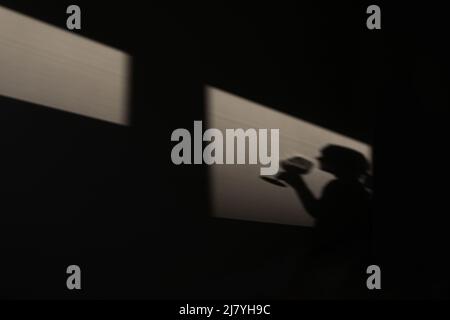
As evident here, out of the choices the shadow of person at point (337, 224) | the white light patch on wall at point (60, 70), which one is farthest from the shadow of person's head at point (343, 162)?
the white light patch on wall at point (60, 70)

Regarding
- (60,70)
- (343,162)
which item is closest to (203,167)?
(343,162)

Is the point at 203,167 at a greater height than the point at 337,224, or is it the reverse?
the point at 203,167

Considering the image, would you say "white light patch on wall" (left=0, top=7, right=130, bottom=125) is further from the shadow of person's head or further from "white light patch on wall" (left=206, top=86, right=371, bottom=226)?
the shadow of person's head

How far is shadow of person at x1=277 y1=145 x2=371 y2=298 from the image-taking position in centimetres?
241

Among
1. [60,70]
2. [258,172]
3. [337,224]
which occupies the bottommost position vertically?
[337,224]

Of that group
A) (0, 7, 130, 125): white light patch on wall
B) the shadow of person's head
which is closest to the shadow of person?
the shadow of person's head

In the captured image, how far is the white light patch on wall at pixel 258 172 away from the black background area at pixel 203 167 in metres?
0.04

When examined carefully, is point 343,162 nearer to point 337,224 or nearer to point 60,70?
point 337,224

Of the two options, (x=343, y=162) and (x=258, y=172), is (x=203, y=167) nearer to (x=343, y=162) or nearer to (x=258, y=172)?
(x=258, y=172)

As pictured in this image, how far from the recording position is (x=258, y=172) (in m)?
2.44

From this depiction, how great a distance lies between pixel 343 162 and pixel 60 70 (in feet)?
4.39

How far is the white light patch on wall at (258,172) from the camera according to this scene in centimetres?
243

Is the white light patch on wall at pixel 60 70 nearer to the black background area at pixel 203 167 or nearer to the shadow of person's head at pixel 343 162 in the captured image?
the black background area at pixel 203 167

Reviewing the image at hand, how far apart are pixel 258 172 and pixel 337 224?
426 millimetres
